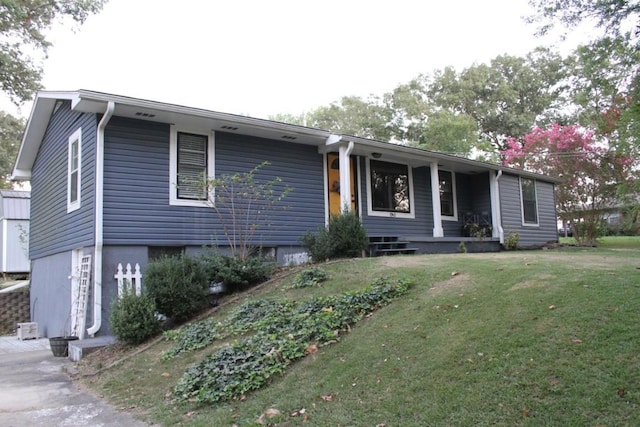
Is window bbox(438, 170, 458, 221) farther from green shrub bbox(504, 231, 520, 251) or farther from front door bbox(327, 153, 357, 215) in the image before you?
front door bbox(327, 153, 357, 215)

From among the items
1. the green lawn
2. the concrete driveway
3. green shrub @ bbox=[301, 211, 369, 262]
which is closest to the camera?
the green lawn

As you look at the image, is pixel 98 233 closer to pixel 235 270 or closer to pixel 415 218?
pixel 235 270

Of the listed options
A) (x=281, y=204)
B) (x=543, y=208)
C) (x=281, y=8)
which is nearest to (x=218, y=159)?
(x=281, y=204)

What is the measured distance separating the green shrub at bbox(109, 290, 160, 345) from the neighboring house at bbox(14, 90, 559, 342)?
1.17 m

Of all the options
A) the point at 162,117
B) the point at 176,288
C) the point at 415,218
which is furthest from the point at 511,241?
the point at 176,288

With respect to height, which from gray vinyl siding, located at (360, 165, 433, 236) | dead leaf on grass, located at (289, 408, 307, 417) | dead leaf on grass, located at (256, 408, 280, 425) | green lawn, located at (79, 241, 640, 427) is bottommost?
dead leaf on grass, located at (256, 408, 280, 425)

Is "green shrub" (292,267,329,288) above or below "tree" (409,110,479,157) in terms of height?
below

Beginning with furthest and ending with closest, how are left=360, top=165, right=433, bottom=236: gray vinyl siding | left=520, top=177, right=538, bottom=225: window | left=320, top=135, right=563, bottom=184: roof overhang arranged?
1. left=520, top=177, right=538, bottom=225: window
2. left=360, top=165, right=433, bottom=236: gray vinyl siding
3. left=320, top=135, right=563, bottom=184: roof overhang

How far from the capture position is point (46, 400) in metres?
5.58

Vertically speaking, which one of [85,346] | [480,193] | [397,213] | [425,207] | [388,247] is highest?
[480,193]

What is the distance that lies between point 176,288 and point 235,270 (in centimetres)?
127

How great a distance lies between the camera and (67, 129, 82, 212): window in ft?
32.3

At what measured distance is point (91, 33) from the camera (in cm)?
2058

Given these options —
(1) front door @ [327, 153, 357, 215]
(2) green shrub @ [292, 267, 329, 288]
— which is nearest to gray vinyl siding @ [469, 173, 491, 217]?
(1) front door @ [327, 153, 357, 215]
